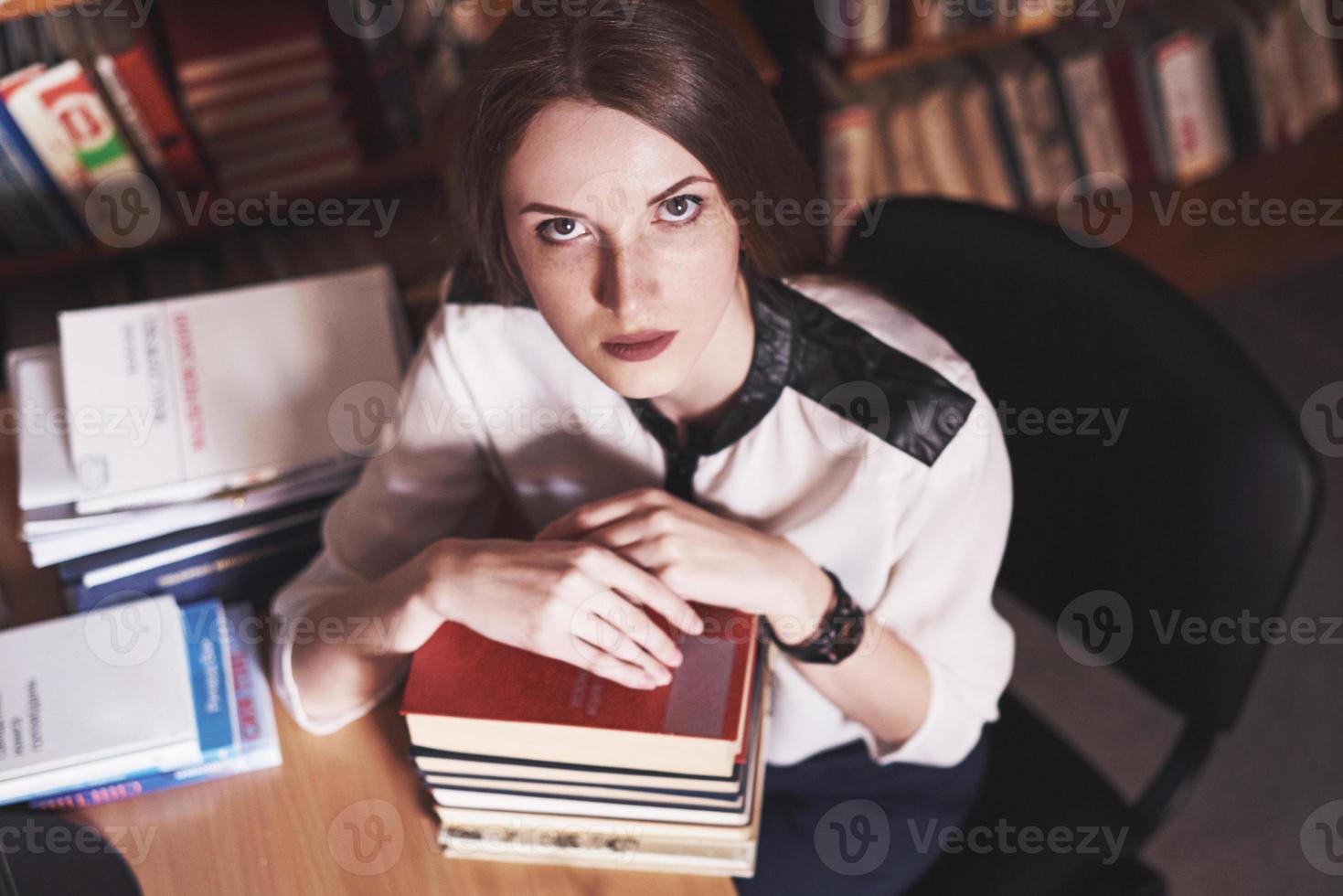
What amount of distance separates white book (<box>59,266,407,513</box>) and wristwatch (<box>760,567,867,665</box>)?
0.52m

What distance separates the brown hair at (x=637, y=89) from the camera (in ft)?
2.63

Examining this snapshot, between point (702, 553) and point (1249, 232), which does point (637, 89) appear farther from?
point (1249, 232)

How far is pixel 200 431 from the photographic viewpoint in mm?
1155

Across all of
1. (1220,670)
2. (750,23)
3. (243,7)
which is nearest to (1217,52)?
(750,23)

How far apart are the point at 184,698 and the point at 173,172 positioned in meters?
0.81

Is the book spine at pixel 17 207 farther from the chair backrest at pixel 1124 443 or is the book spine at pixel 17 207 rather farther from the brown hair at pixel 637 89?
the chair backrest at pixel 1124 443

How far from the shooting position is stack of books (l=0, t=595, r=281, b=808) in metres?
0.97

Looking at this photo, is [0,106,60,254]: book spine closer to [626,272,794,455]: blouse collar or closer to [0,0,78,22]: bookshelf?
[0,0,78,22]: bookshelf

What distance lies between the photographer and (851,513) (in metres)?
1.02

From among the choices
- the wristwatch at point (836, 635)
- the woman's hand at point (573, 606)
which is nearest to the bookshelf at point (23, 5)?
the woman's hand at point (573, 606)

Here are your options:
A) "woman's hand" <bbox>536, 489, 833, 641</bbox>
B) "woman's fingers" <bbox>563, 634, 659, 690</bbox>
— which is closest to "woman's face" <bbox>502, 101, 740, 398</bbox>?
"woman's hand" <bbox>536, 489, 833, 641</bbox>

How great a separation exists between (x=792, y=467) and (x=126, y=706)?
63 centimetres

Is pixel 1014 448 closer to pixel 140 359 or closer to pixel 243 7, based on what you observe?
pixel 140 359

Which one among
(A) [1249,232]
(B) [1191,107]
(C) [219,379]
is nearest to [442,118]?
(C) [219,379]
